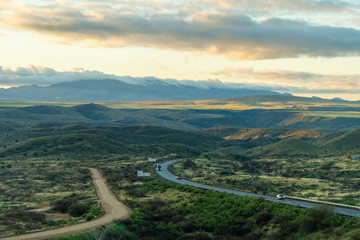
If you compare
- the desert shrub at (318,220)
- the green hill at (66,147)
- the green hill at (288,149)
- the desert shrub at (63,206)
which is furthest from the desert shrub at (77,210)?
the green hill at (288,149)

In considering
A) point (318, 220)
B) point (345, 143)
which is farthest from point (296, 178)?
point (345, 143)

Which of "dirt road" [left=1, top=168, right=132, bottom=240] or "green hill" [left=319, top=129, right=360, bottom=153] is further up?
"dirt road" [left=1, top=168, right=132, bottom=240]

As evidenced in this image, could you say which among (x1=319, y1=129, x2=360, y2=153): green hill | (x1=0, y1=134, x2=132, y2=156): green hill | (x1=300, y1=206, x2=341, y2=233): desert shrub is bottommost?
(x1=0, y1=134, x2=132, y2=156): green hill

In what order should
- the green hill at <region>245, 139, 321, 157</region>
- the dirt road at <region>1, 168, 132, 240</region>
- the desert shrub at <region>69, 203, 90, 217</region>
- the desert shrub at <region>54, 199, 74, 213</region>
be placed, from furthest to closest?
the green hill at <region>245, 139, 321, 157</region> → the desert shrub at <region>54, 199, 74, 213</region> → the desert shrub at <region>69, 203, 90, 217</region> → the dirt road at <region>1, 168, 132, 240</region>

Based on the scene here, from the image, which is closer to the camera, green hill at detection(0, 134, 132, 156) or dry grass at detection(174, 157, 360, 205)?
dry grass at detection(174, 157, 360, 205)

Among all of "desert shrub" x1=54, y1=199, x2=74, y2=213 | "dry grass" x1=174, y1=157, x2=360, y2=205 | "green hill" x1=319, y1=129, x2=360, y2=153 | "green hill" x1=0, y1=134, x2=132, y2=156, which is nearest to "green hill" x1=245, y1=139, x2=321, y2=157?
"green hill" x1=319, y1=129, x2=360, y2=153

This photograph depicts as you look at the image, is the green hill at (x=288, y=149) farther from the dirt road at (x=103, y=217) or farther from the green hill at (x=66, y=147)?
the dirt road at (x=103, y=217)

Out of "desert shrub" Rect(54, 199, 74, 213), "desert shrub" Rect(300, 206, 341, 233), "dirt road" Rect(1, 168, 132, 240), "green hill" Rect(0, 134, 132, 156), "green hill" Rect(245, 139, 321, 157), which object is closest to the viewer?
"desert shrub" Rect(300, 206, 341, 233)

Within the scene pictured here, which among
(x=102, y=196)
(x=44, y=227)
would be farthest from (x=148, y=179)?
(x=44, y=227)

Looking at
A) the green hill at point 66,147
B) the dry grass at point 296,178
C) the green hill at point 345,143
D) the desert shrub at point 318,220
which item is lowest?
the green hill at point 66,147

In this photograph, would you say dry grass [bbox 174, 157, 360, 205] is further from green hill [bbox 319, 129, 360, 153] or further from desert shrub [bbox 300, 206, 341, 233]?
green hill [bbox 319, 129, 360, 153]

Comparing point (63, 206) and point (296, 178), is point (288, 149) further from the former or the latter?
point (63, 206)

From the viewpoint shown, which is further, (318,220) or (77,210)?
(77,210)
